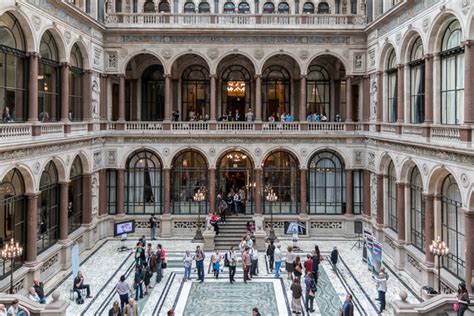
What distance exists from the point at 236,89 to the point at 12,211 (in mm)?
19035

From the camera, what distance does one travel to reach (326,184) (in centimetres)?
3272

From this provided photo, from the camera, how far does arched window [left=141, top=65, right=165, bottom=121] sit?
3528 cm

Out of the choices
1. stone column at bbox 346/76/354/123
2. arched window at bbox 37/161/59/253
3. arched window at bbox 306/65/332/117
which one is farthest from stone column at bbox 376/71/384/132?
arched window at bbox 37/161/59/253

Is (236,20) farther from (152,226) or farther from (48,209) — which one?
(48,209)

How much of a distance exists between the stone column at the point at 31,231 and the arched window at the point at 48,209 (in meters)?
1.88

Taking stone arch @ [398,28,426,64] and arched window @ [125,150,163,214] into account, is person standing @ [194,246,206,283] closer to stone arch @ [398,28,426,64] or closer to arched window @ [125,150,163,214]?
arched window @ [125,150,163,214]

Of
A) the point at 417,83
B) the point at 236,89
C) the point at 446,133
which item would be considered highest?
the point at 236,89

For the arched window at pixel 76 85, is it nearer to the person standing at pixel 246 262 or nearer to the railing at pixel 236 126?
the railing at pixel 236 126

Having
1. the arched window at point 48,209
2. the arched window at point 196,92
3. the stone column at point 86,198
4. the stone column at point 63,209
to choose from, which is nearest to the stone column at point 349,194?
the arched window at point 196,92

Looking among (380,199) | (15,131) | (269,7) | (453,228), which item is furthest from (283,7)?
(15,131)

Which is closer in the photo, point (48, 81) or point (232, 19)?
point (48, 81)

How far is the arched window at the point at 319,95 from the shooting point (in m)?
35.2

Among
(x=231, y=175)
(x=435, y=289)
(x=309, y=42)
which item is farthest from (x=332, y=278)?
(x=309, y=42)

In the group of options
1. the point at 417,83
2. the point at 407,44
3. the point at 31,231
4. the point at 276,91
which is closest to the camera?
the point at 31,231
